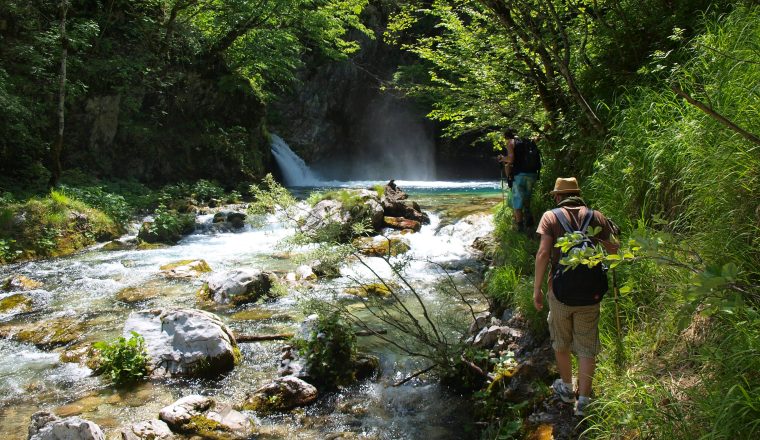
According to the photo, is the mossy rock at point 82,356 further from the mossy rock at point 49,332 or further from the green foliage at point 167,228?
the green foliage at point 167,228

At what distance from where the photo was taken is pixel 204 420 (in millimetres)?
4473

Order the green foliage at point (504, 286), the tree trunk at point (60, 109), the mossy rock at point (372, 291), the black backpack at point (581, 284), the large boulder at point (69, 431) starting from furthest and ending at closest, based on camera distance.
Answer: the tree trunk at point (60, 109), the mossy rock at point (372, 291), the green foliage at point (504, 286), the large boulder at point (69, 431), the black backpack at point (581, 284)

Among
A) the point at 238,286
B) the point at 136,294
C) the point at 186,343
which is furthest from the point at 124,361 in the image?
the point at 136,294

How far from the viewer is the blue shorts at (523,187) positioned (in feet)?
24.4

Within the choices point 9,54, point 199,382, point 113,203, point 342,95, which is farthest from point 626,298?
point 342,95

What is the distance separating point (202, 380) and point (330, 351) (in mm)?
1442

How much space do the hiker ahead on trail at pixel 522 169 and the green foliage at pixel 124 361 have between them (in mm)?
5406

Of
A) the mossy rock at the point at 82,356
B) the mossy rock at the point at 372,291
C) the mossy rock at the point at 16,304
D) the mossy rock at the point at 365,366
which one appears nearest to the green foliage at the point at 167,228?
the mossy rock at the point at 16,304

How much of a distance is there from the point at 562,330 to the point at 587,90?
380cm

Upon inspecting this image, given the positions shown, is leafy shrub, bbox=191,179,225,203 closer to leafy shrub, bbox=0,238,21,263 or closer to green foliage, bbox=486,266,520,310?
leafy shrub, bbox=0,238,21,263

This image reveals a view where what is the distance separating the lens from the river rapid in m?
4.62

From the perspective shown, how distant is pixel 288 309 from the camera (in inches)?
307

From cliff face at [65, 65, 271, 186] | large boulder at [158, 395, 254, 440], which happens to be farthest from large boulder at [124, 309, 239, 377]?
cliff face at [65, 65, 271, 186]

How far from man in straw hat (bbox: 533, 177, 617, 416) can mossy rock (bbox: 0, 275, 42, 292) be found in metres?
8.79
